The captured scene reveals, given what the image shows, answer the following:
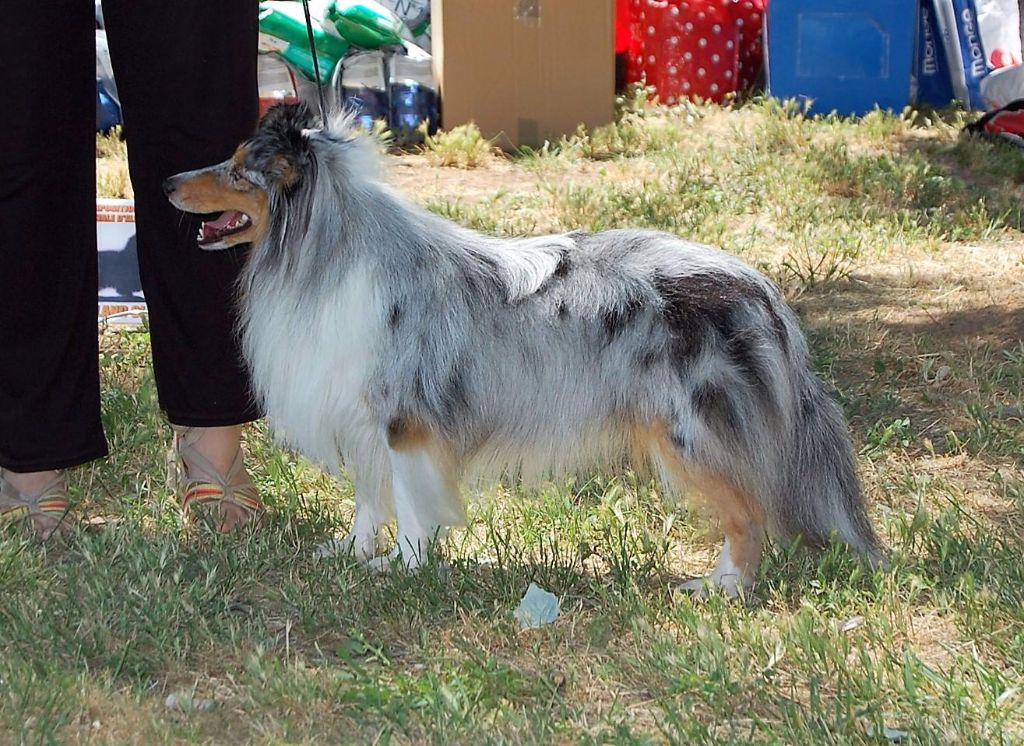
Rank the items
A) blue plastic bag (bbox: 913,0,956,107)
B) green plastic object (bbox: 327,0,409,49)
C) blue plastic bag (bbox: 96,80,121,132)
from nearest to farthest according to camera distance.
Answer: blue plastic bag (bbox: 96,80,121,132), green plastic object (bbox: 327,0,409,49), blue plastic bag (bbox: 913,0,956,107)

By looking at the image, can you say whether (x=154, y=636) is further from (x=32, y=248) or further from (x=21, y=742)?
(x=32, y=248)

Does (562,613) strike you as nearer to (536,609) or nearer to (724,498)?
(536,609)

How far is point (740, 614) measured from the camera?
3.09m

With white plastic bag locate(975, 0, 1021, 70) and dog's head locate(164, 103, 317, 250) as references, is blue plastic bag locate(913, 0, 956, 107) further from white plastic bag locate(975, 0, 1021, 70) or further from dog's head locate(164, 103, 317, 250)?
dog's head locate(164, 103, 317, 250)

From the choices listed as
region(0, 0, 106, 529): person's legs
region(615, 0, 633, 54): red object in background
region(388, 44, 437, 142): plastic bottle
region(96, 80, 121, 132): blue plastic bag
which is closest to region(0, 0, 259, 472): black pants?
region(0, 0, 106, 529): person's legs

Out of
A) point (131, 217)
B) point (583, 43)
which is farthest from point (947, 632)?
point (583, 43)

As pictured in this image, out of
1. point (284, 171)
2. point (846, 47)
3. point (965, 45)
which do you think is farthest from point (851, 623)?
point (965, 45)

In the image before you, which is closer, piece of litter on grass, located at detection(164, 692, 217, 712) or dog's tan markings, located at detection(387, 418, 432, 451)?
piece of litter on grass, located at detection(164, 692, 217, 712)

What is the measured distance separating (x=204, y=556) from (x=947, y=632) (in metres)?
1.78

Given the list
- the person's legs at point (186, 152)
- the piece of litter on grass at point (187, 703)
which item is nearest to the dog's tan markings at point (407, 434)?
the person's legs at point (186, 152)

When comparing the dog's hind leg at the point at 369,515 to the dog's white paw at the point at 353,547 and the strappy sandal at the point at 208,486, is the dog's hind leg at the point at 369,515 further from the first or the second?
the strappy sandal at the point at 208,486

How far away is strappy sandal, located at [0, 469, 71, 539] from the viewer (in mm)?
3617

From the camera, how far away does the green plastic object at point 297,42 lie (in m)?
7.95

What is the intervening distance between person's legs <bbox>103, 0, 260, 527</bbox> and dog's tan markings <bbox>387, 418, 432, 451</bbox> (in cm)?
53
